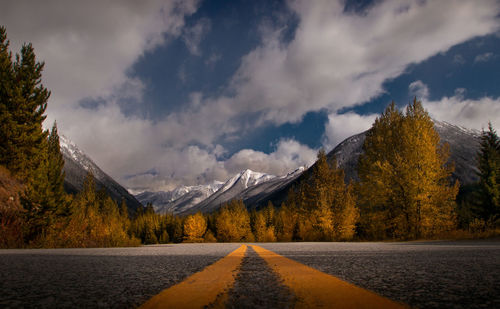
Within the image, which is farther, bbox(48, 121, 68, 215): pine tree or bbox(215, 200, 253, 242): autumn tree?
bbox(215, 200, 253, 242): autumn tree

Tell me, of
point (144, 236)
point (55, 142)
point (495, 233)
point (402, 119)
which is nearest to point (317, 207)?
point (402, 119)

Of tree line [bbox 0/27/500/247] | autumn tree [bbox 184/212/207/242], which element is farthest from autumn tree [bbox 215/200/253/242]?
tree line [bbox 0/27/500/247]

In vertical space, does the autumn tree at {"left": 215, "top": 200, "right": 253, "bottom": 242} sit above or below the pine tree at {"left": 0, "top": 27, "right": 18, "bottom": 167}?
below

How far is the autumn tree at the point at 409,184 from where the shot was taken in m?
15.2

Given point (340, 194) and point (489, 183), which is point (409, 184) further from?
point (489, 183)

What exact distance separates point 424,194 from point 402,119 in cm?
557

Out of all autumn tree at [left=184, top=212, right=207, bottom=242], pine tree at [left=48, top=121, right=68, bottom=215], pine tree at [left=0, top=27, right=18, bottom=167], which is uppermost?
pine tree at [left=0, top=27, right=18, bottom=167]

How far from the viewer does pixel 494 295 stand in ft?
5.66

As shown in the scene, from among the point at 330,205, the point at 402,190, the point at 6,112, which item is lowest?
the point at 330,205

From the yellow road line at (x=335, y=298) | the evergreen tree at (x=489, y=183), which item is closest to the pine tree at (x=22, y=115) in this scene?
the yellow road line at (x=335, y=298)

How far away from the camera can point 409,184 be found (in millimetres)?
15812

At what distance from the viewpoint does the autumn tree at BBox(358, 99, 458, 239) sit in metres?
15.2

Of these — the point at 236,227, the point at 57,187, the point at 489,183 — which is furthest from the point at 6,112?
the point at 236,227

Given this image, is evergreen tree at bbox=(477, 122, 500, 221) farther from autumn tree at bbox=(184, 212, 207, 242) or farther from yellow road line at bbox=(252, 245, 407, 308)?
autumn tree at bbox=(184, 212, 207, 242)
